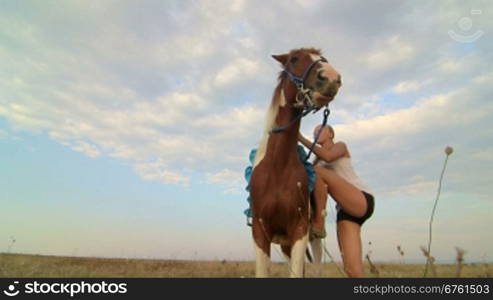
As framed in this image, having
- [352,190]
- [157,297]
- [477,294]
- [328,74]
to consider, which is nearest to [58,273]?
[157,297]

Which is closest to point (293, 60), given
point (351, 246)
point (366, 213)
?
point (366, 213)

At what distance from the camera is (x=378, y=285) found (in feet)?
11.6

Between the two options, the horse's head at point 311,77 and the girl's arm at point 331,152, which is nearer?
the horse's head at point 311,77

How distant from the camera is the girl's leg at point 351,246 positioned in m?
4.82

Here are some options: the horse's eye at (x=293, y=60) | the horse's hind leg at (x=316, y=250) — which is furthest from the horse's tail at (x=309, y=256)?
the horse's eye at (x=293, y=60)

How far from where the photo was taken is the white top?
5367 mm

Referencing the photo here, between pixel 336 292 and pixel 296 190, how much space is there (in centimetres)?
178

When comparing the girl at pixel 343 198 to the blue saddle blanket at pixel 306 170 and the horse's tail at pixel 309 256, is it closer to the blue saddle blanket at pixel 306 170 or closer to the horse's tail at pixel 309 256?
the blue saddle blanket at pixel 306 170

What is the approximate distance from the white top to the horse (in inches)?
19.4

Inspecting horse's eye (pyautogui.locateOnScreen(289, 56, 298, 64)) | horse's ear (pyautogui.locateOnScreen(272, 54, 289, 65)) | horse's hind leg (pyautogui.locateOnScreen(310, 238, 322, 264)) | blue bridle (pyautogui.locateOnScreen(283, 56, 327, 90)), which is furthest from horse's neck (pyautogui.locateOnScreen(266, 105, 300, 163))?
Answer: horse's hind leg (pyautogui.locateOnScreen(310, 238, 322, 264))

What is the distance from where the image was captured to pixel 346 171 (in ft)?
17.8

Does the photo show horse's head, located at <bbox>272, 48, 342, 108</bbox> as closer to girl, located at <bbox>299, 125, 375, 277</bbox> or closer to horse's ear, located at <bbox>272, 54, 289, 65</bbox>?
horse's ear, located at <bbox>272, 54, 289, 65</bbox>

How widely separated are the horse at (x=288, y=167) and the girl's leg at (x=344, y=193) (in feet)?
1.01

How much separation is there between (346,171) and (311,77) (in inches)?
56.0
